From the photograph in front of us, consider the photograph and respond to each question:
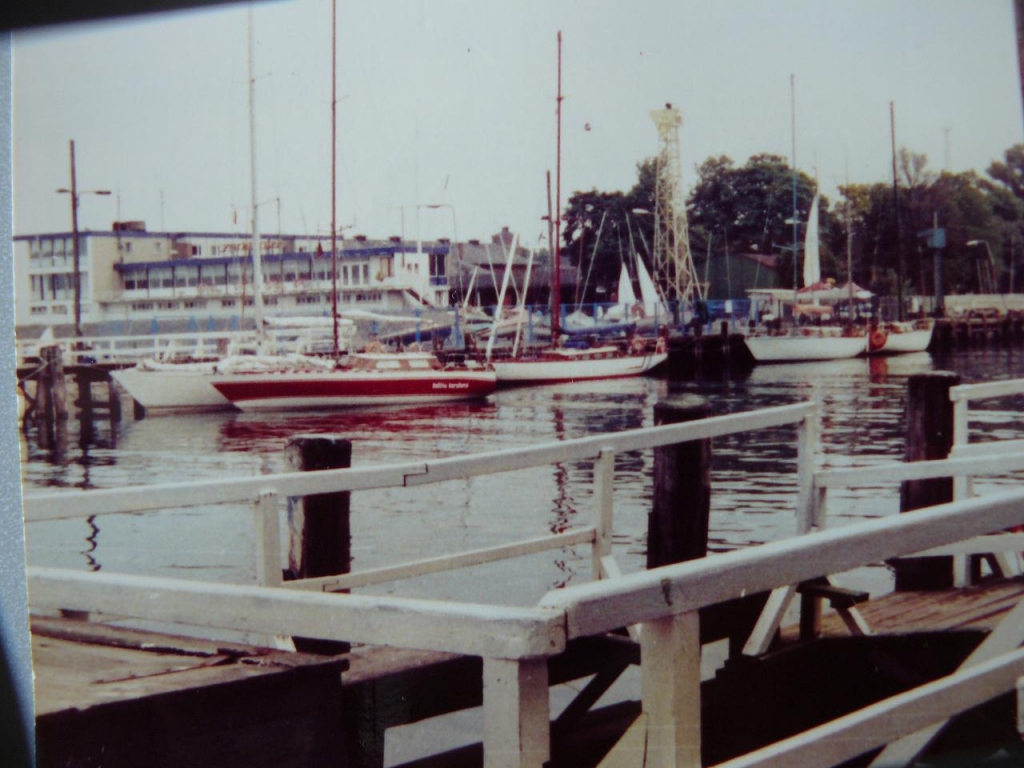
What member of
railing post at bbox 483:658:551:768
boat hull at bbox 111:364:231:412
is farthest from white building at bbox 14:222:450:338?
railing post at bbox 483:658:551:768

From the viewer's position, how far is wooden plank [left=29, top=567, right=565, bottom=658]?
1.19 meters

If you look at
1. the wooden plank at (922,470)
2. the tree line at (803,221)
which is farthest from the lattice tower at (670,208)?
the wooden plank at (922,470)

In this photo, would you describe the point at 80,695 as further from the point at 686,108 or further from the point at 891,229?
the point at 891,229

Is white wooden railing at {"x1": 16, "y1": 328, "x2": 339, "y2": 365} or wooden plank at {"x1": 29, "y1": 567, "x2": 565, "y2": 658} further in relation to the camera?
white wooden railing at {"x1": 16, "y1": 328, "x2": 339, "y2": 365}

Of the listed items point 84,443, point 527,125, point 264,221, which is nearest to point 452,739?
point 84,443

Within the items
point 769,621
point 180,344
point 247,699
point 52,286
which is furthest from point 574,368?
point 247,699

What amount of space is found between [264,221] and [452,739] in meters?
1.61

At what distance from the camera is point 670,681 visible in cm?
129

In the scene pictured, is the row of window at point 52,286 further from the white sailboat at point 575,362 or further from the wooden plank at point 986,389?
the wooden plank at point 986,389

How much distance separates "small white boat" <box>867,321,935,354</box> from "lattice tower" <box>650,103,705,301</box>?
26.5 inches

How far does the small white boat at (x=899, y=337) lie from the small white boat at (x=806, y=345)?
0.19 ft

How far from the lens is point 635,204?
3221 millimetres

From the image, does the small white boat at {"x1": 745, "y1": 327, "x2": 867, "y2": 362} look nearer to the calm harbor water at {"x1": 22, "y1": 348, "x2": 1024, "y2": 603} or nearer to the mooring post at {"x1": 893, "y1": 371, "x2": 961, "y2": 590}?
the calm harbor water at {"x1": 22, "y1": 348, "x2": 1024, "y2": 603}

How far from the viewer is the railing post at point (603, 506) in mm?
3189
